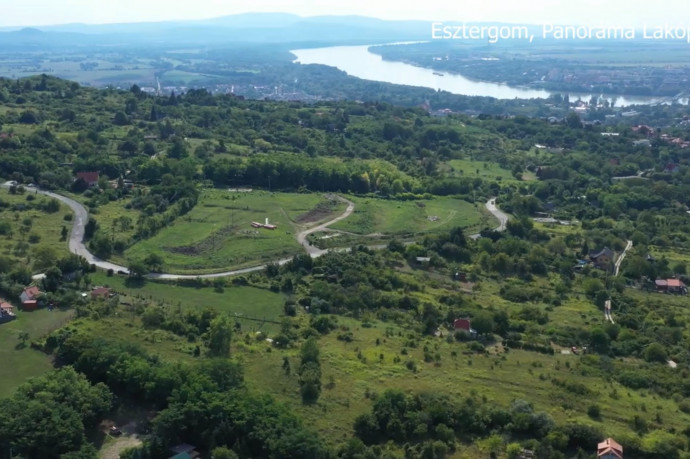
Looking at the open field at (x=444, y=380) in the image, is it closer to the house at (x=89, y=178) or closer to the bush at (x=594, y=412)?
the bush at (x=594, y=412)

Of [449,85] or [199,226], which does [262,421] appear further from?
[449,85]

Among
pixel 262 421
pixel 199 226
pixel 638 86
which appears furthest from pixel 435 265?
pixel 638 86

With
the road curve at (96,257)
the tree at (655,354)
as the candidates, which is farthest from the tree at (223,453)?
the tree at (655,354)

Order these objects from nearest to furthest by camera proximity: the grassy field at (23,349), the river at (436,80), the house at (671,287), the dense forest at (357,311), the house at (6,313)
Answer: the dense forest at (357,311) → the grassy field at (23,349) → the house at (6,313) → the house at (671,287) → the river at (436,80)

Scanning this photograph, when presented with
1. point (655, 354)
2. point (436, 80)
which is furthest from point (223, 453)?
point (436, 80)

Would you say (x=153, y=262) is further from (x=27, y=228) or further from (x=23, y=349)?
(x=23, y=349)
